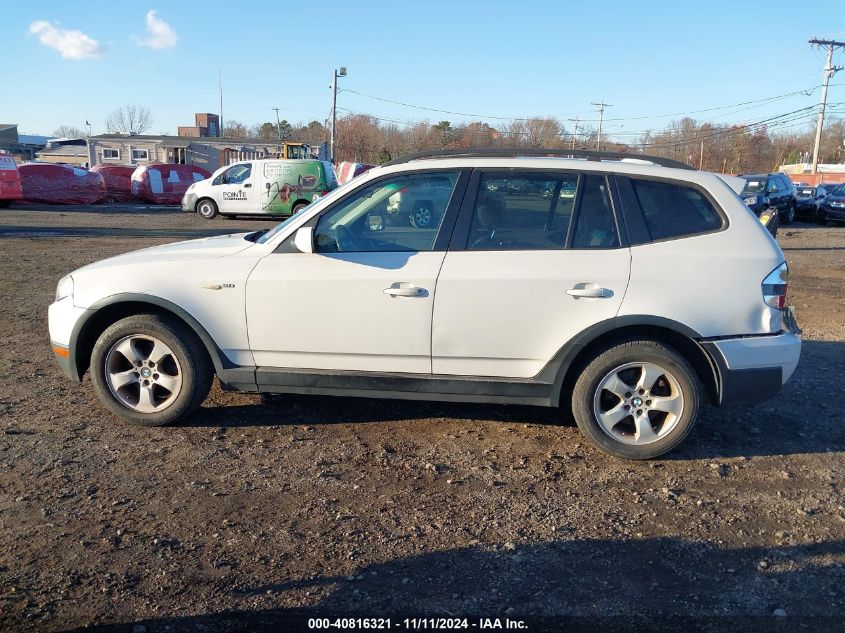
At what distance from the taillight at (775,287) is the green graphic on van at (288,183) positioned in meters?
18.8

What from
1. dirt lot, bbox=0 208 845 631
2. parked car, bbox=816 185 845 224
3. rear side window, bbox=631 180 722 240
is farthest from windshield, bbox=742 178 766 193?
rear side window, bbox=631 180 722 240

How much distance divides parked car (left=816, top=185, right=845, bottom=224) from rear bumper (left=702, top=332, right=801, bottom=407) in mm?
23616

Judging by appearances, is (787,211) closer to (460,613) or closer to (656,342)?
(656,342)

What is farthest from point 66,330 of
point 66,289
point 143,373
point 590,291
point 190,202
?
point 190,202

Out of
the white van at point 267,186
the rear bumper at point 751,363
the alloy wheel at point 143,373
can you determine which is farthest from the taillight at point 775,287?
the white van at point 267,186

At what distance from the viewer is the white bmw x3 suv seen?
4.38m

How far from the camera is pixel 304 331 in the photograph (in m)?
4.64

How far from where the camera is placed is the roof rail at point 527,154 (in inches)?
188

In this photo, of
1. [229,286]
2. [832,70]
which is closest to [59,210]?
[229,286]

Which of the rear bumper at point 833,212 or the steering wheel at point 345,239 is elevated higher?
the steering wheel at point 345,239

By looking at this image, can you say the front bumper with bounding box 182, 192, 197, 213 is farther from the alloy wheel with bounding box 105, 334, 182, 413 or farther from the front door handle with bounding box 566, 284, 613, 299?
the front door handle with bounding box 566, 284, 613, 299

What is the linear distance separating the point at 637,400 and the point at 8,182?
26471 mm

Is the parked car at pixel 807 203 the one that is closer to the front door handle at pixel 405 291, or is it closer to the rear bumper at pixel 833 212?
the rear bumper at pixel 833 212

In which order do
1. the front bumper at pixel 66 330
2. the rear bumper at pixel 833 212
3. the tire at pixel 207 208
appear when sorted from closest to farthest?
1. the front bumper at pixel 66 330
2. the tire at pixel 207 208
3. the rear bumper at pixel 833 212
